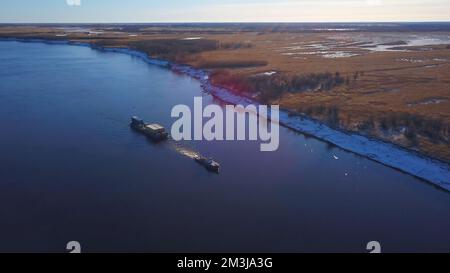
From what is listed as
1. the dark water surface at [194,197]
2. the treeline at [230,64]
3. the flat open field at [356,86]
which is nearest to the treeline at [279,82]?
the flat open field at [356,86]

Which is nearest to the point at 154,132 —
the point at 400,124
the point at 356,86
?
the point at 400,124

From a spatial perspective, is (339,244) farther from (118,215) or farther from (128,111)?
(128,111)

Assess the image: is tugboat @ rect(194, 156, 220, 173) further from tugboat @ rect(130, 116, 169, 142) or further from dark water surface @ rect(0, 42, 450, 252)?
tugboat @ rect(130, 116, 169, 142)

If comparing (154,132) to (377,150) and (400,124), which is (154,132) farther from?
(400,124)

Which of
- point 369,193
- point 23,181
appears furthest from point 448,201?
point 23,181

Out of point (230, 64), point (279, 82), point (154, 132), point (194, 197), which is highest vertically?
point (230, 64)

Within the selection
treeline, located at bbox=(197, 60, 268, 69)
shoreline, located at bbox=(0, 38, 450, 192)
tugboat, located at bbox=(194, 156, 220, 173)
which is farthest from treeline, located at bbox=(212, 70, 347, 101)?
tugboat, located at bbox=(194, 156, 220, 173)
